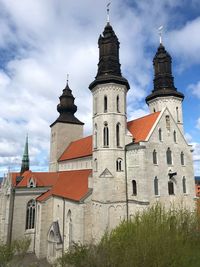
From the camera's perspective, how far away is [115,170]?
27.8 meters

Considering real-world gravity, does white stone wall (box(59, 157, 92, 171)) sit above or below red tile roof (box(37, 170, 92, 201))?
above

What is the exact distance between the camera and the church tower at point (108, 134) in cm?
2658

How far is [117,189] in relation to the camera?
27.3 metres

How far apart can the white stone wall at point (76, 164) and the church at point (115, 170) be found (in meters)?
0.39

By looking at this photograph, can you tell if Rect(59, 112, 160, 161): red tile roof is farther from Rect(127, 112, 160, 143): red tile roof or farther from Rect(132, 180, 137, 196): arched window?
Rect(132, 180, 137, 196): arched window

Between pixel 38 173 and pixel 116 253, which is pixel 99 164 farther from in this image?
pixel 38 173

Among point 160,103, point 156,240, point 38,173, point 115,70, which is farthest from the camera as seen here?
point 38,173

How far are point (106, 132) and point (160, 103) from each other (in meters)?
11.6

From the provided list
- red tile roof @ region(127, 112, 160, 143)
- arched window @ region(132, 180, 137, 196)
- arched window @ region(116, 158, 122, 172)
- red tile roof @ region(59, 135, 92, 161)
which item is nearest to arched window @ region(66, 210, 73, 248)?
arched window @ region(116, 158, 122, 172)

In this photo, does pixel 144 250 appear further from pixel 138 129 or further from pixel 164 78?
pixel 164 78

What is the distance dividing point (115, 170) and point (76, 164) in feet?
46.2

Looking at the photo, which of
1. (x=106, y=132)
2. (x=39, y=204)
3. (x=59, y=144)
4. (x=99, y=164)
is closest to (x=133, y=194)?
(x=99, y=164)

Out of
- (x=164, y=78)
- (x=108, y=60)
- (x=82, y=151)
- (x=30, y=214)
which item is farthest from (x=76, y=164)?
(x=164, y=78)

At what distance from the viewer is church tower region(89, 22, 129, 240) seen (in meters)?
26.6
